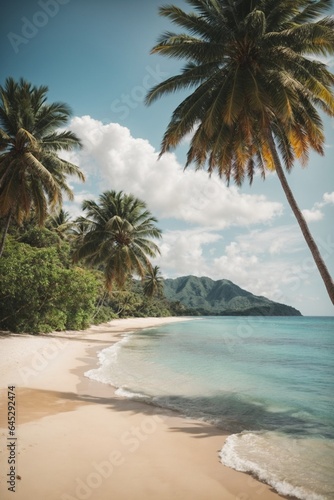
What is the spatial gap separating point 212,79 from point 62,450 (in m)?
10.3

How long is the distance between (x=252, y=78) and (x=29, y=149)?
10.8 meters

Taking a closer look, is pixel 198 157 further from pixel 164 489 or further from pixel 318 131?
pixel 164 489

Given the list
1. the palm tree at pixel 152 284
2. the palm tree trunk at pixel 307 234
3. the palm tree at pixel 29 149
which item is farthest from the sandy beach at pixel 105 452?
the palm tree at pixel 152 284

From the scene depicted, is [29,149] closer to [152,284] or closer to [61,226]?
[61,226]

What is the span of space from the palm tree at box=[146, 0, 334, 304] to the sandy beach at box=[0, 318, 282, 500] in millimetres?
4818

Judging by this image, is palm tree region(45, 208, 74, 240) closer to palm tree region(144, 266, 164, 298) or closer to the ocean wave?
palm tree region(144, 266, 164, 298)

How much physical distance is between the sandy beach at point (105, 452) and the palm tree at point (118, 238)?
49.4ft

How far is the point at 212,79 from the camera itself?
9.33m

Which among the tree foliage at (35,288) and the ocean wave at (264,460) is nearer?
the ocean wave at (264,460)

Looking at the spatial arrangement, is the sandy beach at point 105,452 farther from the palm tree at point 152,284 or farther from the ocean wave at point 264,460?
the palm tree at point 152,284

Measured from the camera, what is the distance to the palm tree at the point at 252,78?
798cm

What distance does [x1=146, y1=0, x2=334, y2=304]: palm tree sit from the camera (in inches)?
314

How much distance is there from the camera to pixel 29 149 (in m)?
14.2

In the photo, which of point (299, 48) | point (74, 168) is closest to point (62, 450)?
point (299, 48)
